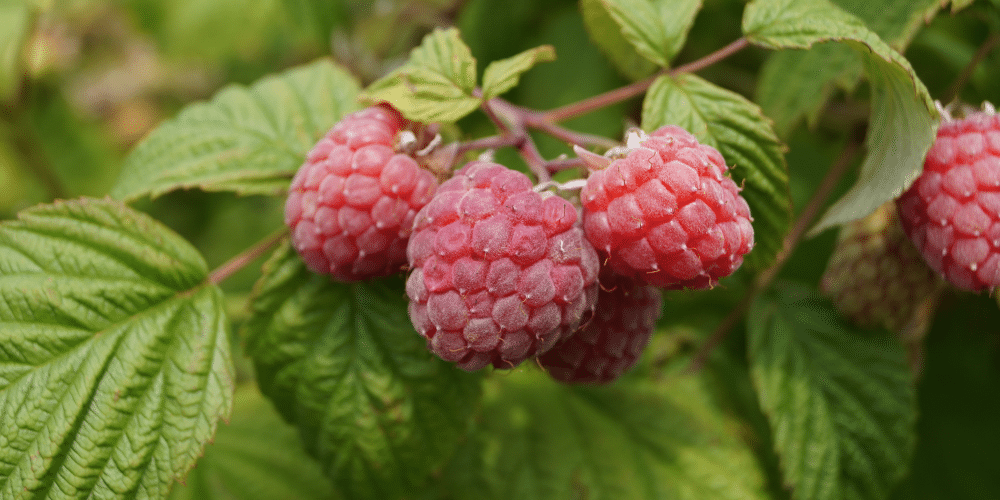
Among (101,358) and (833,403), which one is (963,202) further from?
(101,358)

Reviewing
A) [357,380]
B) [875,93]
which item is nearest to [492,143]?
[357,380]

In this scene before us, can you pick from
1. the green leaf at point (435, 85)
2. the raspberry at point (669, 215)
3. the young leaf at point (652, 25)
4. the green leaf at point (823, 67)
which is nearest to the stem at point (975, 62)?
the green leaf at point (823, 67)

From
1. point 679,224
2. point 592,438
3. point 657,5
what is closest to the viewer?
point 679,224

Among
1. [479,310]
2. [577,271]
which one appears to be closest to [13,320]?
[479,310]

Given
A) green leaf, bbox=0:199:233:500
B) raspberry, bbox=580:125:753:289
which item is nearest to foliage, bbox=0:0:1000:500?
green leaf, bbox=0:199:233:500

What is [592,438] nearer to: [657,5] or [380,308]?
[380,308]
